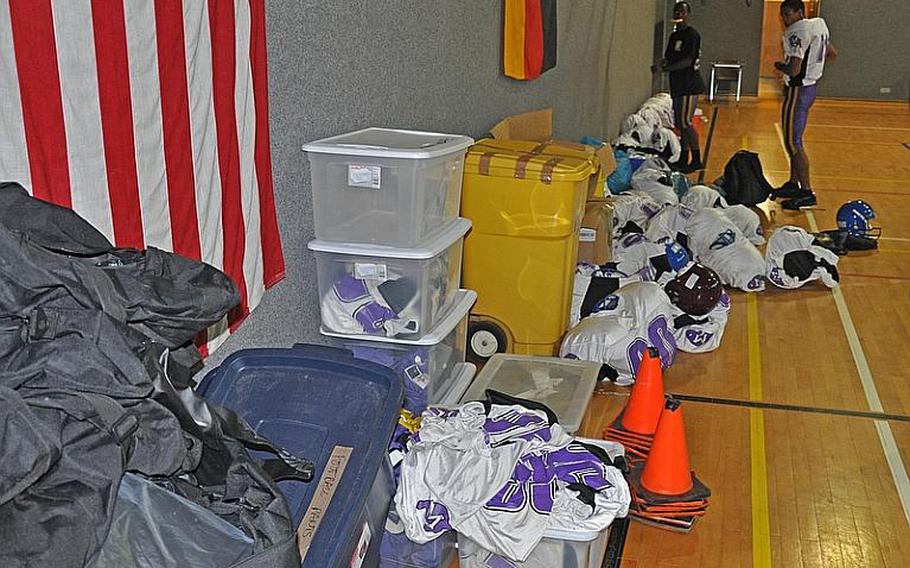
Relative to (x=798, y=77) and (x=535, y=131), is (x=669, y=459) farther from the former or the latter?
(x=798, y=77)

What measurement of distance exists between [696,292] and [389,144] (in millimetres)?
2310

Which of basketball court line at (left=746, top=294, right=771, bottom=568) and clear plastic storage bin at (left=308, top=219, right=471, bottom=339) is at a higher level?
clear plastic storage bin at (left=308, top=219, right=471, bottom=339)

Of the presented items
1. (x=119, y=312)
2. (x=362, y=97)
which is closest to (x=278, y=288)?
(x=362, y=97)

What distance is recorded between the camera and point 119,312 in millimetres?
1445

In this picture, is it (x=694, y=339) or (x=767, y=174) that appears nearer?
(x=694, y=339)

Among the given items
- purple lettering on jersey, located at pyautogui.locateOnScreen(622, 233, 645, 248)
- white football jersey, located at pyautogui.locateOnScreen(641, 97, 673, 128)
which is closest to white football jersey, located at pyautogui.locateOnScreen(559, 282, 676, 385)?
purple lettering on jersey, located at pyautogui.locateOnScreen(622, 233, 645, 248)

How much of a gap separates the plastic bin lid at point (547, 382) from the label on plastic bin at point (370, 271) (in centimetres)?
61

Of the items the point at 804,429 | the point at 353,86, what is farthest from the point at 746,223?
the point at 353,86

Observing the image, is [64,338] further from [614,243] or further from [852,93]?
[852,93]

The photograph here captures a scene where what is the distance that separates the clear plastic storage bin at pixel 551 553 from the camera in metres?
2.62

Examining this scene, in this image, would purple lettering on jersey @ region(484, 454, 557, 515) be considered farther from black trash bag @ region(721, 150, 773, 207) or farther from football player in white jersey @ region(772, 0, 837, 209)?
football player in white jersey @ region(772, 0, 837, 209)

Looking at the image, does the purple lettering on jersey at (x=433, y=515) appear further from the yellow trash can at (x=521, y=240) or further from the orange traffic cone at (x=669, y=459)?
the yellow trash can at (x=521, y=240)

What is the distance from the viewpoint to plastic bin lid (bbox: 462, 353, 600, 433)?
3.52 metres

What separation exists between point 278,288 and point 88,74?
1253mm
